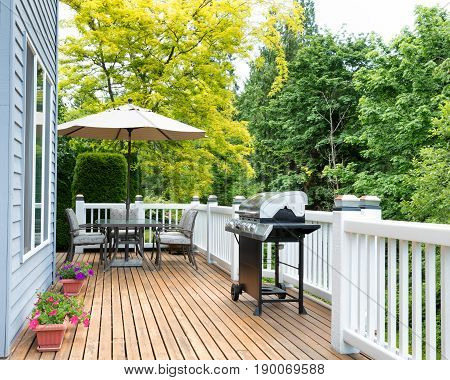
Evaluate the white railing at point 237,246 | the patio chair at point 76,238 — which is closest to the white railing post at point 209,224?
the white railing at point 237,246

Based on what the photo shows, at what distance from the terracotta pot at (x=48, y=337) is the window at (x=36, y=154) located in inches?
31.0

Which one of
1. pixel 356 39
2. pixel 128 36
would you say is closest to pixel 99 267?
pixel 128 36

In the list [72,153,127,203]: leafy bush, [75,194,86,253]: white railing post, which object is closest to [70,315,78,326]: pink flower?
[75,194,86,253]: white railing post

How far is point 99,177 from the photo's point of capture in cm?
942

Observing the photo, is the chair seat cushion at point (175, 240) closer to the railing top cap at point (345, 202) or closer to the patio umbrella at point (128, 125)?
the patio umbrella at point (128, 125)

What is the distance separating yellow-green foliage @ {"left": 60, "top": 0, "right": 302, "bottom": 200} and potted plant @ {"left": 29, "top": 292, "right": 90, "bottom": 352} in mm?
7746

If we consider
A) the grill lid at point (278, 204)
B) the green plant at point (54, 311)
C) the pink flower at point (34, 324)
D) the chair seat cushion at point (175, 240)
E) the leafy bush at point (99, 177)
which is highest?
the leafy bush at point (99, 177)

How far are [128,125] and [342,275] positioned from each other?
3980 millimetres

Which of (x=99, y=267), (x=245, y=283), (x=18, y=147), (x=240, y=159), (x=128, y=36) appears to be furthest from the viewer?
(x=240, y=159)

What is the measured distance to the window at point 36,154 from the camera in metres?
4.06

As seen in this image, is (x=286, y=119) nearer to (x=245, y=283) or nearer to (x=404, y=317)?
(x=245, y=283)

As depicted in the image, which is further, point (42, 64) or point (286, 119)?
point (286, 119)

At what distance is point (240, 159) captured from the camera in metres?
12.5

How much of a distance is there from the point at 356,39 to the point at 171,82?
13.8m
